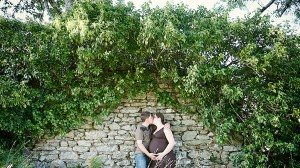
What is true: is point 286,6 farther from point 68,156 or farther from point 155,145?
point 68,156

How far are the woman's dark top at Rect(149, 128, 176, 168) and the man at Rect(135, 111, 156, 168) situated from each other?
123 mm

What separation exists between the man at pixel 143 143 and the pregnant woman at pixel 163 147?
0.39ft

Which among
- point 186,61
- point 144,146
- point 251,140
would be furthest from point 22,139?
point 251,140

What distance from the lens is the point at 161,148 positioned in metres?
5.66

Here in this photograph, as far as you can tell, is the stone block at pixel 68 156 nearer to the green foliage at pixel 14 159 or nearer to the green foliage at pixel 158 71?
the green foliage at pixel 158 71

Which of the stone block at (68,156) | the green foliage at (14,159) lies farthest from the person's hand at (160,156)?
the green foliage at (14,159)

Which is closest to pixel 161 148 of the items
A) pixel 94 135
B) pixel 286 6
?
pixel 94 135

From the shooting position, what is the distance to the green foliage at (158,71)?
19.1ft

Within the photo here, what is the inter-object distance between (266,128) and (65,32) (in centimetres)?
453

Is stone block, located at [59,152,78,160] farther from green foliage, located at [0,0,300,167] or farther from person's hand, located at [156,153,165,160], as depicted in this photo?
person's hand, located at [156,153,165,160]

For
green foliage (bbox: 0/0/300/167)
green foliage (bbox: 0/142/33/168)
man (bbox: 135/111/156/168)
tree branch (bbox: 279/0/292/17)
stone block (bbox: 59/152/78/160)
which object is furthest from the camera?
tree branch (bbox: 279/0/292/17)

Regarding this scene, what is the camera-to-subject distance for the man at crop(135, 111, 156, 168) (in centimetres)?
563

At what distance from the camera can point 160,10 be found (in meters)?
6.11

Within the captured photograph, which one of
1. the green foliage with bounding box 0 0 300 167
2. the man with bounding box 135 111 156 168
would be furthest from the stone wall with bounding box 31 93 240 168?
the man with bounding box 135 111 156 168
